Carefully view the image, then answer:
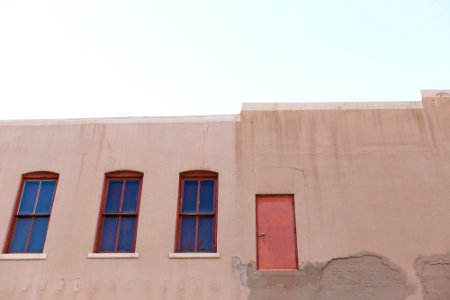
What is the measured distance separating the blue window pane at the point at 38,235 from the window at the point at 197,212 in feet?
10.7

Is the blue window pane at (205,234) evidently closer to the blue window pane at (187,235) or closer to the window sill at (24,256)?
the blue window pane at (187,235)

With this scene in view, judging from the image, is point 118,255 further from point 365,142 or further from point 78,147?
point 365,142

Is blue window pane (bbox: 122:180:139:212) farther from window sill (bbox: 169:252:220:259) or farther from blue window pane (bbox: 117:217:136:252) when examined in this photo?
window sill (bbox: 169:252:220:259)

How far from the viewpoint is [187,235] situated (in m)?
11.3

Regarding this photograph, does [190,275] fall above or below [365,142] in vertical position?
below

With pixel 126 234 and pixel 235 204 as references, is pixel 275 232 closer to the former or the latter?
pixel 235 204

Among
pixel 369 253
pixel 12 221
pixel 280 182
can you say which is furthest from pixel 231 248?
pixel 12 221

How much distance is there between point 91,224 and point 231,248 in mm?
3383

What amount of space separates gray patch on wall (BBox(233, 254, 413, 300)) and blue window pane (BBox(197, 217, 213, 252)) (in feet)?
2.71

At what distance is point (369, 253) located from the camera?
422 inches

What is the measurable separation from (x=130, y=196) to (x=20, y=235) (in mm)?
2768

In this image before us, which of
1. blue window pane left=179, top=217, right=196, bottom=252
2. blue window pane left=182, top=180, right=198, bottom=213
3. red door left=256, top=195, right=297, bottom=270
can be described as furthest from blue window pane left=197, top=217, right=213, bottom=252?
red door left=256, top=195, right=297, bottom=270

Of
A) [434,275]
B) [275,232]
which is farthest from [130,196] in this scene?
[434,275]

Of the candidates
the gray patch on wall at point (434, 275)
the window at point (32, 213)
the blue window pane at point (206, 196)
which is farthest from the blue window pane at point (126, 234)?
the gray patch on wall at point (434, 275)
